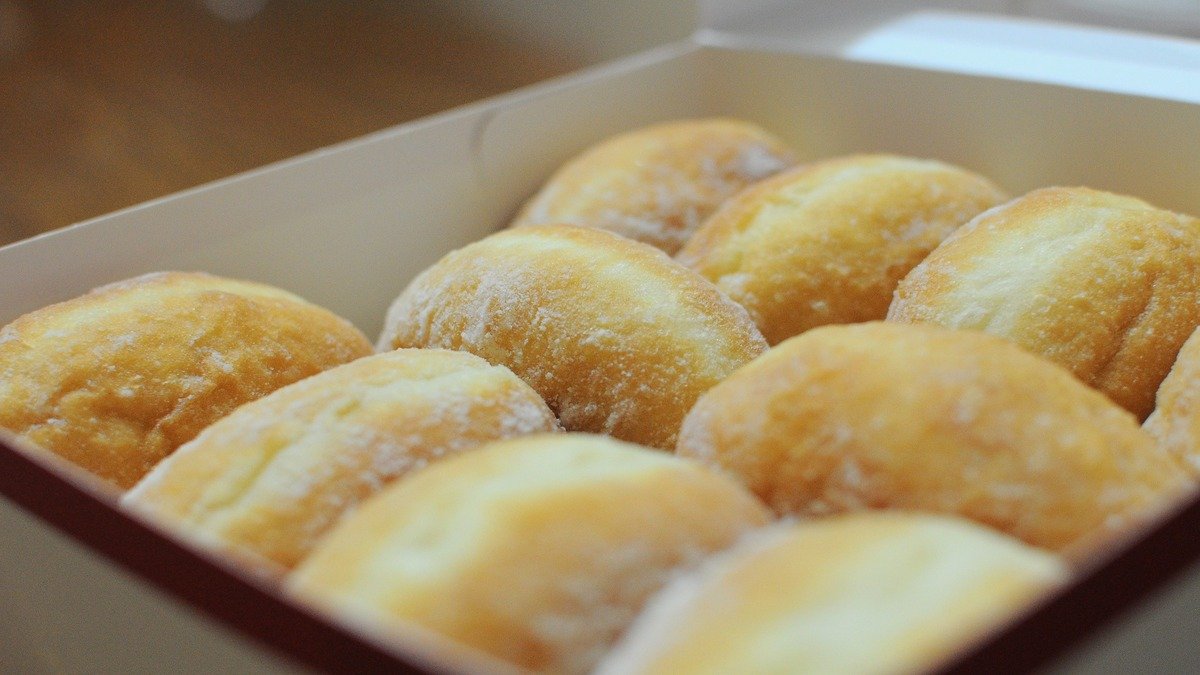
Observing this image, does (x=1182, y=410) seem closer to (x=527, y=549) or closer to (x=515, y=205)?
(x=527, y=549)

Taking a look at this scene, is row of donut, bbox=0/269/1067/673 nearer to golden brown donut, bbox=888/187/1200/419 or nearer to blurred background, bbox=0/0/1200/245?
→ golden brown donut, bbox=888/187/1200/419

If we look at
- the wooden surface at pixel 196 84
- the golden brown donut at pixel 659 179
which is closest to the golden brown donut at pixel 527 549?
the golden brown donut at pixel 659 179

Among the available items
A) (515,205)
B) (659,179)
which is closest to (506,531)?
(659,179)

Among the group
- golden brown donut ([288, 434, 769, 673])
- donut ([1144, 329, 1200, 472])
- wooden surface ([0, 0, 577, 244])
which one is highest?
golden brown donut ([288, 434, 769, 673])

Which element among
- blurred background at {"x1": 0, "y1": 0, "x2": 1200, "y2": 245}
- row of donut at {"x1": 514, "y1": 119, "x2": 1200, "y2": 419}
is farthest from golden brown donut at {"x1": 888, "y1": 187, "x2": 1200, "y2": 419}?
blurred background at {"x1": 0, "y1": 0, "x2": 1200, "y2": 245}

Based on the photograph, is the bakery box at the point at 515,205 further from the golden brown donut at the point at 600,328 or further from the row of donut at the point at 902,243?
the golden brown donut at the point at 600,328

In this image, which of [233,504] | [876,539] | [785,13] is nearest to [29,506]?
[233,504]
